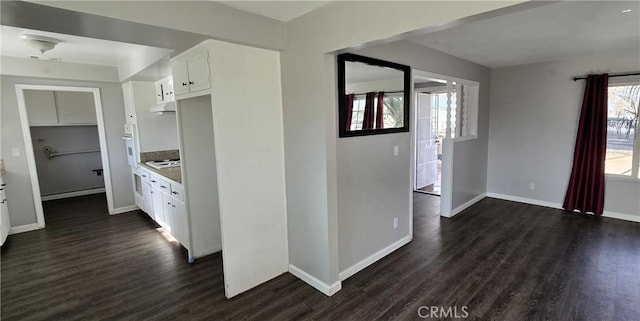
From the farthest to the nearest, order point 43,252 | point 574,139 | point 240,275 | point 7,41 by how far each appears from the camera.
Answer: point 574,139
point 43,252
point 7,41
point 240,275

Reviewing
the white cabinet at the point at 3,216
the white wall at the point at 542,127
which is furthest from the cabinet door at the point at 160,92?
the white wall at the point at 542,127

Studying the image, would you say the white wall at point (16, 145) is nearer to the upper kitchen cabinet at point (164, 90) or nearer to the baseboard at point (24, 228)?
the baseboard at point (24, 228)

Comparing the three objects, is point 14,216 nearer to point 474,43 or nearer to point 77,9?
point 77,9


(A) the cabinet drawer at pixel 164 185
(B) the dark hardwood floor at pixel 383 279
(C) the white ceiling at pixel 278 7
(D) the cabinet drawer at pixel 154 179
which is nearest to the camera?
(C) the white ceiling at pixel 278 7

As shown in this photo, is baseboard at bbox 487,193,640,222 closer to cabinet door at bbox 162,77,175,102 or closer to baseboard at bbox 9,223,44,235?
cabinet door at bbox 162,77,175,102

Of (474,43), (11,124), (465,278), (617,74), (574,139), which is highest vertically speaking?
(474,43)

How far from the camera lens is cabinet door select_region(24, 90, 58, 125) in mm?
5582

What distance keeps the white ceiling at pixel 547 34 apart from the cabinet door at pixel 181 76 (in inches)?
91.5

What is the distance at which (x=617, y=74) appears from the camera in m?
4.11

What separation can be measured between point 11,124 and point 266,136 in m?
4.14

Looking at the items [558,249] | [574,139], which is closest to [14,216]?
[558,249]

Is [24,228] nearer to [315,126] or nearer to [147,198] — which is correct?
[147,198]

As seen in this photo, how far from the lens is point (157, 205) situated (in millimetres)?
4102

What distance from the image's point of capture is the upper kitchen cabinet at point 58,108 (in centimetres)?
562
